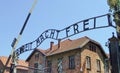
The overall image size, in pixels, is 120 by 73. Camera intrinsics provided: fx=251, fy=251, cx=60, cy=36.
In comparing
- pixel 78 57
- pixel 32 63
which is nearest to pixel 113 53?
pixel 78 57

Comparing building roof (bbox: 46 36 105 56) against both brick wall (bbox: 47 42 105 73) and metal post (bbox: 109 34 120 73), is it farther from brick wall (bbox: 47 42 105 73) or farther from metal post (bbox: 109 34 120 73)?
metal post (bbox: 109 34 120 73)

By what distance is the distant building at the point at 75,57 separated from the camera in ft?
107

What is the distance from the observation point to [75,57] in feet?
109

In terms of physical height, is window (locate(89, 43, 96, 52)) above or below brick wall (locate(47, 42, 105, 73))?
above

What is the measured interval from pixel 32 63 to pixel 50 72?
5059 mm

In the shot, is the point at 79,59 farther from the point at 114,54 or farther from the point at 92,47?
the point at 114,54

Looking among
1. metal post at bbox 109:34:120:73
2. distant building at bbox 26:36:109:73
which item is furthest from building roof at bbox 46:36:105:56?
metal post at bbox 109:34:120:73

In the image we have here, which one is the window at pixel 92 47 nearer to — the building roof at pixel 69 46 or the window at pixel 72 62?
the building roof at pixel 69 46

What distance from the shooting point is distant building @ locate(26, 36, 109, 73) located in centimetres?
3266

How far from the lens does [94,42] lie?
1388 inches

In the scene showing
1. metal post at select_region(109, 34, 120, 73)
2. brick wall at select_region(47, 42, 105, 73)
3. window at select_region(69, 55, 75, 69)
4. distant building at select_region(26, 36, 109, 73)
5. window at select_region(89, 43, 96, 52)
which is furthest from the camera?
Result: window at select_region(89, 43, 96, 52)

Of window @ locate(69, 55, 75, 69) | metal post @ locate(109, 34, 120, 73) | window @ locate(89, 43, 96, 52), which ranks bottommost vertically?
metal post @ locate(109, 34, 120, 73)

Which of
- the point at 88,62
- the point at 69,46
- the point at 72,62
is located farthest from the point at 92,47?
the point at 72,62

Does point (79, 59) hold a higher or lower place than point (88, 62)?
higher
